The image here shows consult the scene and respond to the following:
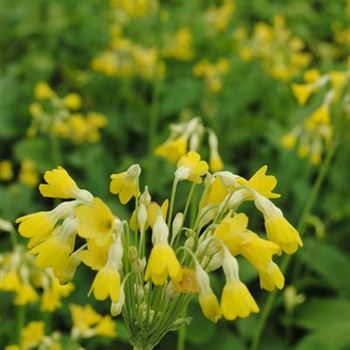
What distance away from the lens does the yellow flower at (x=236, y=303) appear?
58.7 inches

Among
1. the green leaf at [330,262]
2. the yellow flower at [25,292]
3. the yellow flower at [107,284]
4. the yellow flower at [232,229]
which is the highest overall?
the yellow flower at [232,229]

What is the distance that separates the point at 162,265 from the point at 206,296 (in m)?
0.13

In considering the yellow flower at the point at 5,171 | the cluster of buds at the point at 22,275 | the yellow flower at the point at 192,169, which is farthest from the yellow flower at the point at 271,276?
the yellow flower at the point at 5,171

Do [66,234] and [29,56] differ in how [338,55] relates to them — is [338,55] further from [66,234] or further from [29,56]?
[66,234]

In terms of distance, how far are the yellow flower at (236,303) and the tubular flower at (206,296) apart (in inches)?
1.2

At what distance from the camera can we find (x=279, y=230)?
159 centimetres

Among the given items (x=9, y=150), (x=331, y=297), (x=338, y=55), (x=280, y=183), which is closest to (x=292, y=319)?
(x=331, y=297)

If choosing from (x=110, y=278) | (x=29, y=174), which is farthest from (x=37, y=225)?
(x=29, y=174)

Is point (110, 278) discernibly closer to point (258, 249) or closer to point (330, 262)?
point (258, 249)

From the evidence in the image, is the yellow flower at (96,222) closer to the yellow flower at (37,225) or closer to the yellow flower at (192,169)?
the yellow flower at (37,225)

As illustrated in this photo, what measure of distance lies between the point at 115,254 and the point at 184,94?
361 centimetres

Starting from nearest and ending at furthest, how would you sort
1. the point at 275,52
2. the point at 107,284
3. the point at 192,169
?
the point at 107,284 → the point at 192,169 → the point at 275,52

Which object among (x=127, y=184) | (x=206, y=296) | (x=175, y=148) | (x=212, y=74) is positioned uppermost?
(x=127, y=184)

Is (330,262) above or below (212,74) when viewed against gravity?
below
